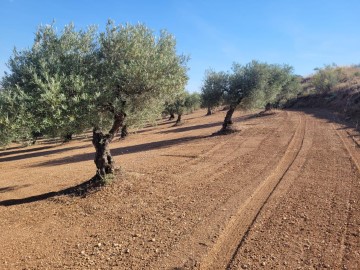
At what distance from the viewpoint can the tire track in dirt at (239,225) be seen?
23.6ft

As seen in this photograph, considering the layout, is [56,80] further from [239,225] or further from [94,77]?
[239,225]

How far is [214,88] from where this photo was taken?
1270 inches

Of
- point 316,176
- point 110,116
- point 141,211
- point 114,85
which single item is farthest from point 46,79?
point 316,176

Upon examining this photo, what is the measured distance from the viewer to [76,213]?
11.0 meters

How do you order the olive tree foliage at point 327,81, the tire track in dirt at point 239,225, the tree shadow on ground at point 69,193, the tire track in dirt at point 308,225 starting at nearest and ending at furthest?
1. the tire track in dirt at point 308,225
2. the tire track in dirt at point 239,225
3. the tree shadow on ground at point 69,193
4. the olive tree foliage at point 327,81

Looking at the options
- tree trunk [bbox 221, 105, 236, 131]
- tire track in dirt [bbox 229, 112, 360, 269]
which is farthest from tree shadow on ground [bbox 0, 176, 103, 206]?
tree trunk [bbox 221, 105, 236, 131]

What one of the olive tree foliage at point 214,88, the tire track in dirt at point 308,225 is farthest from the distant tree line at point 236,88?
the tire track in dirt at point 308,225

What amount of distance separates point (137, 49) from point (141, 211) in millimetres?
6151

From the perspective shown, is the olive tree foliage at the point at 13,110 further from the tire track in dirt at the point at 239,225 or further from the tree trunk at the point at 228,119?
the tree trunk at the point at 228,119

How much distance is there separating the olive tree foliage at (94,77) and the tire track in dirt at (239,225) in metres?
5.75

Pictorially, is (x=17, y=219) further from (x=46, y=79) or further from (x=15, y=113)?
(x=46, y=79)

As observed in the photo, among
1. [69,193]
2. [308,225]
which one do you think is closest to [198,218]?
[308,225]

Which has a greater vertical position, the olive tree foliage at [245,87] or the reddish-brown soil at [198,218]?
the olive tree foliage at [245,87]

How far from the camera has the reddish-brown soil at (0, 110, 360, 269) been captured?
24.2 ft
